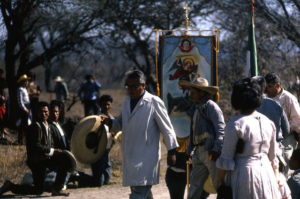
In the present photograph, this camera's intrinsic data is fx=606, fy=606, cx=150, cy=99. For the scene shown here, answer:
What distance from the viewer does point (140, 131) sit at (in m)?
6.69

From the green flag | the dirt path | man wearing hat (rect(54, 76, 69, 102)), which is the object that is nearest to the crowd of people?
the dirt path

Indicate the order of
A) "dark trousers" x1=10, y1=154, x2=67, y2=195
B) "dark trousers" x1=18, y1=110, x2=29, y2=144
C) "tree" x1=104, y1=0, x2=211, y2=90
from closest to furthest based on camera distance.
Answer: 1. "dark trousers" x1=10, y1=154, x2=67, y2=195
2. "dark trousers" x1=18, y1=110, x2=29, y2=144
3. "tree" x1=104, y1=0, x2=211, y2=90

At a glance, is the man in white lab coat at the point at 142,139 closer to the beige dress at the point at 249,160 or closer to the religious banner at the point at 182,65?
the beige dress at the point at 249,160

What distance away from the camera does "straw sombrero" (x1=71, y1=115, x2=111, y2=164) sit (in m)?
7.82

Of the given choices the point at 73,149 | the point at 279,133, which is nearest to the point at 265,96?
the point at 279,133

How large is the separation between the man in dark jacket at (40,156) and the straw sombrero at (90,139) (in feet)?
2.74

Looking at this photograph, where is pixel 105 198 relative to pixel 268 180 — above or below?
below

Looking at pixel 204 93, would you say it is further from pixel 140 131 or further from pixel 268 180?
pixel 268 180

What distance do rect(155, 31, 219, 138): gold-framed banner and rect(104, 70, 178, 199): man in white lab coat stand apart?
89.9 inches

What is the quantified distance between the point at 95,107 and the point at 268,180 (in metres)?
14.2

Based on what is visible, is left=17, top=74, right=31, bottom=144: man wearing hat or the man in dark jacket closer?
the man in dark jacket

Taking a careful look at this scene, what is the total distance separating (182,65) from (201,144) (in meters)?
2.56

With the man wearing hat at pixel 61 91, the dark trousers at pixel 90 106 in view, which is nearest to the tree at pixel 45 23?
the dark trousers at pixel 90 106

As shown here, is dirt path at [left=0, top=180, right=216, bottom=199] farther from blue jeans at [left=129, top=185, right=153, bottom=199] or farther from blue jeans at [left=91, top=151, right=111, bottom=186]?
blue jeans at [left=129, top=185, right=153, bottom=199]
